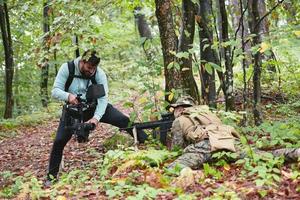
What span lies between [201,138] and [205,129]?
15cm

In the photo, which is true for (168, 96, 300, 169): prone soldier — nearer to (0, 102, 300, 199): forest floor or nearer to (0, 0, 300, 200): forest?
(0, 0, 300, 200): forest

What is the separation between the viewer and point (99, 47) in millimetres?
6508

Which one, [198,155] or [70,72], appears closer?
[198,155]

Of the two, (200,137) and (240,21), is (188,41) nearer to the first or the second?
(240,21)

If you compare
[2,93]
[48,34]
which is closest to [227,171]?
[48,34]

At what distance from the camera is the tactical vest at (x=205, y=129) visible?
529 centimetres

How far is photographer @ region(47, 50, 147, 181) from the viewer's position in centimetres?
624

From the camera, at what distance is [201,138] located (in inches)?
217

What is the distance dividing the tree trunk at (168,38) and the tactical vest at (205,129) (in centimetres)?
139

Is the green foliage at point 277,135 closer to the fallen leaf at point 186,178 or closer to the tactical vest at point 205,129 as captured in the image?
the tactical vest at point 205,129

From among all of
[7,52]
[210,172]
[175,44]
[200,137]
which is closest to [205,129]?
[200,137]

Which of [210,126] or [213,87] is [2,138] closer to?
[213,87]

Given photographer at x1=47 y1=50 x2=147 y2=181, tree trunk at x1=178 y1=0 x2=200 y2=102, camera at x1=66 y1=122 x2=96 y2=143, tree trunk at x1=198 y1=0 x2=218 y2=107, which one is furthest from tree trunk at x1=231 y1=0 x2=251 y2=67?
camera at x1=66 y1=122 x2=96 y2=143

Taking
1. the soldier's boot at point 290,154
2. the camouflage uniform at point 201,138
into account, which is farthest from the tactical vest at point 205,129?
the soldier's boot at point 290,154
